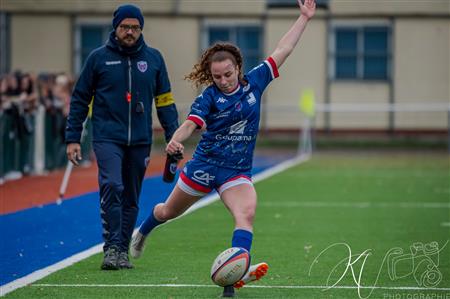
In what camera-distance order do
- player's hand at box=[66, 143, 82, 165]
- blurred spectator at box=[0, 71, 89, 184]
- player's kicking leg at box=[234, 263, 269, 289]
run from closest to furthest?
player's kicking leg at box=[234, 263, 269, 289] → player's hand at box=[66, 143, 82, 165] → blurred spectator at box=[0, 71, 89, 184]

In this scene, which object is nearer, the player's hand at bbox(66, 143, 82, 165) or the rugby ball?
the rugby ball

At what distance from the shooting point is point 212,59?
914 centimetres

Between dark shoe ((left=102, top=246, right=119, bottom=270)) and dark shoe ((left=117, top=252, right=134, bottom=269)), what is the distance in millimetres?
40

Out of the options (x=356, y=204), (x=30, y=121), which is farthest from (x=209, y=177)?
(x=30, y=121)

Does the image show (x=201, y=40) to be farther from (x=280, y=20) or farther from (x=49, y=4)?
(x=49, y=4)

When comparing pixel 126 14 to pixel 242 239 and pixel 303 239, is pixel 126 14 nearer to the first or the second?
pixel 242 239

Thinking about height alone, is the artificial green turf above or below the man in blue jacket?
below

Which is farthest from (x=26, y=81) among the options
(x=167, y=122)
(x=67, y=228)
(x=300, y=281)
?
(x=300, y=281)

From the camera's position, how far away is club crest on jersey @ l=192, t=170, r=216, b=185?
9.27m

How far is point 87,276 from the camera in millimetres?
9992

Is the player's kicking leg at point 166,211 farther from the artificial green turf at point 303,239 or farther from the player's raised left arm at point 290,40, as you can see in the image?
the player's raised left arm at point 290,40

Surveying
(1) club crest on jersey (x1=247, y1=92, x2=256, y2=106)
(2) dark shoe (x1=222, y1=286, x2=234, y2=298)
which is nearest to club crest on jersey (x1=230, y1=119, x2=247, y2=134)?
(1) club crest on jersey (x1=247, y1=92, x2=256, y2=106)

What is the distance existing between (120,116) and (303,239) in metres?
3.11

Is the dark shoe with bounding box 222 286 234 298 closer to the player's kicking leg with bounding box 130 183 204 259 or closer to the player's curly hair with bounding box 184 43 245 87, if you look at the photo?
the player's kicking leg with bounding box 130 183 204 259
